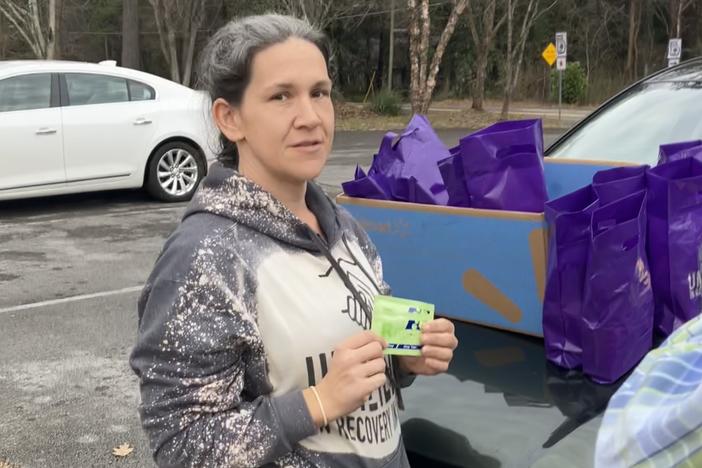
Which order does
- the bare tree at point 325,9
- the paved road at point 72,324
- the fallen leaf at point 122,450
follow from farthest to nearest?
the bare tree at point 325,9
the paved road at point 72,324
the fallen leaf at point 122,450

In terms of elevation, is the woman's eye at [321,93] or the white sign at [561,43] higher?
the white sign at [561,43]

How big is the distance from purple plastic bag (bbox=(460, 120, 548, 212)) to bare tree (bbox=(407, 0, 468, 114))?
654 inches

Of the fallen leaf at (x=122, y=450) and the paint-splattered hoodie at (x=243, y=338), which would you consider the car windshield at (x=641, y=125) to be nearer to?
the paint-splattered hoodie at (x=243, y=338)

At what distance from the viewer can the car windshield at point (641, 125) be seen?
2824 millimetres

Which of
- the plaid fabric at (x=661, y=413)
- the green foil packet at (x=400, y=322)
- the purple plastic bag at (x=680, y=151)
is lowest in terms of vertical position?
the green foil packet at (x=400, y=322)

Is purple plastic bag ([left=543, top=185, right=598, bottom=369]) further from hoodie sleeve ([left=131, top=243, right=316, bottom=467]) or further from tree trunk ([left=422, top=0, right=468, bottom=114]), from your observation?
tree trunk ([left=422, top=0, right=468, bottom=114])

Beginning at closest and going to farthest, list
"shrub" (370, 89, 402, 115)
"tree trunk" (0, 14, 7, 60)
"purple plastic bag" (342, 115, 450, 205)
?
"purple plastic bag" (342, 115, 450, 205)
"shrub" (370, 89, 402, 115)
"tree trunk" (0, 14, 7, 60)

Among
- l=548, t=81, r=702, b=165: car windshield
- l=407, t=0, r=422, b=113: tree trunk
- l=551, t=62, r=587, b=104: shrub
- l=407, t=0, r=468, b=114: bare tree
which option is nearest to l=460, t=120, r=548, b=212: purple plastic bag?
l=548, t=81, r=702, b=165: car windshield

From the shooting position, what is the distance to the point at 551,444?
1524mm

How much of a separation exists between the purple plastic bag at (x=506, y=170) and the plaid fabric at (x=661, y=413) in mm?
1375

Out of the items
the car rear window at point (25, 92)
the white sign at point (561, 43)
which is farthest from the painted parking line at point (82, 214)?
the white sign at point (561, 43)

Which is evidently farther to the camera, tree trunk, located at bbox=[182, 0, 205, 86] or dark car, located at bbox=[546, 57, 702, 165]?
tree trunk, located at bbox=[182, 0, 205, 86]

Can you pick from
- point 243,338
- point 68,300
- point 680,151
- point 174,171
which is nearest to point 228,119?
point 243,338

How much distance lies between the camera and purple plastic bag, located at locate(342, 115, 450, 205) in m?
2.25
